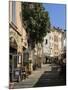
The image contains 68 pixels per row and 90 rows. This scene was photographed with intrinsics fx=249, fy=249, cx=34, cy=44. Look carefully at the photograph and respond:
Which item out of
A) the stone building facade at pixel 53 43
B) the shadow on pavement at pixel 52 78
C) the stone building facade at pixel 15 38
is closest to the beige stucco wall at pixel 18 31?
the stone building facade at pixel 15 38

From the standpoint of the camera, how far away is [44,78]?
2.05 meters

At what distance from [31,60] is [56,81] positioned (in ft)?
0.92

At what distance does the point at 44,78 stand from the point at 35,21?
0.48m

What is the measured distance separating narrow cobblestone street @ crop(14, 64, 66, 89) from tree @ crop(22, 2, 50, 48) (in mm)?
228

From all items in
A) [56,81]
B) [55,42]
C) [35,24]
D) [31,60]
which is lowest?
[56,81]

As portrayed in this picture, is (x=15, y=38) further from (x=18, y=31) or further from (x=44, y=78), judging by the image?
(x=44, y=78)

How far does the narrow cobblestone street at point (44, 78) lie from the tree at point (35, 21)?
0.23 m

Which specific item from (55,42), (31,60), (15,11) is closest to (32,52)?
(31,60)

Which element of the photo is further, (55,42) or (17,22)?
(55,42)

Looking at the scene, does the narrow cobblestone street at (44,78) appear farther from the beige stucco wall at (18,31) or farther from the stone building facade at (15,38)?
the beige stucco wall at (18,31)

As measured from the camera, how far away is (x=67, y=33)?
2.12 metres

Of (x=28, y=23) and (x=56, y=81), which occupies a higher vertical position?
(x=28, y=23)

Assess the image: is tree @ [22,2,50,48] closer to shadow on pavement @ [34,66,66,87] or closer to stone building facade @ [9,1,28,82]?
stone building facade @ [9,1,28,82]

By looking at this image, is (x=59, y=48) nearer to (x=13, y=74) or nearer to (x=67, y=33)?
(x=67, y=33)
